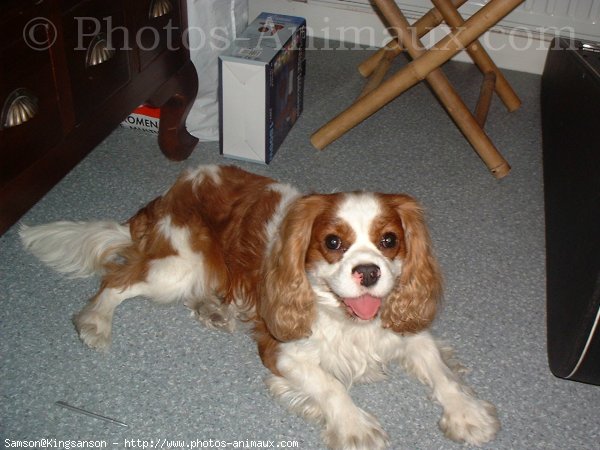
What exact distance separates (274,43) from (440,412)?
155cm

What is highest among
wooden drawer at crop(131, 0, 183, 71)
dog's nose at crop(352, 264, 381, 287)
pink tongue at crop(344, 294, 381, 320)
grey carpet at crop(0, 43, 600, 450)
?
wooden drawer at crop(131, 0, 183, 71)

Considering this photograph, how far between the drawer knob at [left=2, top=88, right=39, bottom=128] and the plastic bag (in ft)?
3.68

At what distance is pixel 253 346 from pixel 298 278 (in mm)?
359

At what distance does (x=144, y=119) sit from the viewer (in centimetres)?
289

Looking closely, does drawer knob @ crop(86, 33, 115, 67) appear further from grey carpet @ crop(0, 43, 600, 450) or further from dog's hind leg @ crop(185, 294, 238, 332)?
dog's hind leg @ crop(185, 294, 238, 332)

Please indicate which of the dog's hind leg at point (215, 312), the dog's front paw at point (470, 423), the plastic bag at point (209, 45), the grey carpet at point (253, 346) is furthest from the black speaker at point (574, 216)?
the plastic bag at point (209, 45)

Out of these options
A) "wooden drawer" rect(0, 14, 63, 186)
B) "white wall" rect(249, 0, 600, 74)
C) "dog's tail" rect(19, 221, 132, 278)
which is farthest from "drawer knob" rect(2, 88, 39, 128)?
"white wall" rect(249, 0, 600, 74)

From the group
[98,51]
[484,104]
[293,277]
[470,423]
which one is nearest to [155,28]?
[98,51]

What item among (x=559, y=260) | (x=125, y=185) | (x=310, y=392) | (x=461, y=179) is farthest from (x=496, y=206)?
(x=125, y=185)

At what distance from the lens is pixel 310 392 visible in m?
1.78

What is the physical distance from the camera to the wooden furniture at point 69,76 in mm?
1702

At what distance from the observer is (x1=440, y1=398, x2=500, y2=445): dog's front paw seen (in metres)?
1.73

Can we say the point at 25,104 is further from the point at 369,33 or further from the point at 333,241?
the point at 369,33

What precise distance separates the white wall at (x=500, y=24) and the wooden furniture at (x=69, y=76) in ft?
A: 4.35
